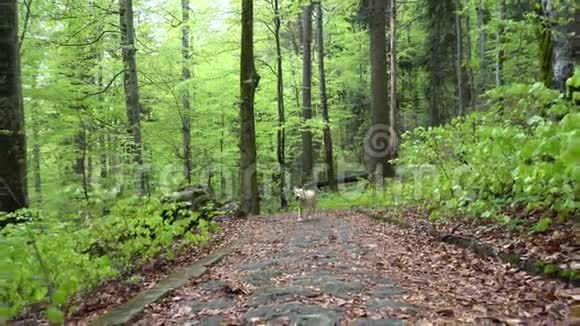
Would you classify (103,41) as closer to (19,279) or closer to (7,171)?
(7,171)

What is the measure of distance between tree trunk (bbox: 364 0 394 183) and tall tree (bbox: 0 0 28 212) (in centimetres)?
1158

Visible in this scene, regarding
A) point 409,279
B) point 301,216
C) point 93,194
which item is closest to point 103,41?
point 301,216

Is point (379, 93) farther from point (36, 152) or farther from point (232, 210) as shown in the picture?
point (36, 152)

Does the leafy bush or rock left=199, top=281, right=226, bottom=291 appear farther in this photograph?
rock left=199, top=281, right=226, bottom=291

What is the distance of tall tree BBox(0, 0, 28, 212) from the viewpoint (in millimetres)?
6688

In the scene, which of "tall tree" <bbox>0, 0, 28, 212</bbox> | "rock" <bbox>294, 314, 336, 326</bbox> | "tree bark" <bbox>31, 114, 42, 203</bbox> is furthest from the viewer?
"tree bark" <bbox>31, 114, 42, 203</bbox>

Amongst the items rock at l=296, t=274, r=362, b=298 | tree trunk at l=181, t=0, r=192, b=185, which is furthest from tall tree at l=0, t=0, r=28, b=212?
tree trunk at l=181, t=0, r=192, b=185

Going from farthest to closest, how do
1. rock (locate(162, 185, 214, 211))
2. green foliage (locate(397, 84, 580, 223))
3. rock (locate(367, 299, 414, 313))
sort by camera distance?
rock (locate(162, 185, 214, 211)) < green foliage (locate(397, 84, 580, 223)) < rock (locate(367, 299, 414, 313))

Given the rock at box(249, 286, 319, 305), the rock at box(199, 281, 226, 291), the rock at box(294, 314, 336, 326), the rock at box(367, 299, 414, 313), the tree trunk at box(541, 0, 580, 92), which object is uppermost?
the tree trunk at box(541, 0, 580, 92)

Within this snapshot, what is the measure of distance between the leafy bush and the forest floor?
51 cm

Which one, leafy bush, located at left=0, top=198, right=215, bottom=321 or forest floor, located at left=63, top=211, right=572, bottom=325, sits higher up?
leafy bush, located at left=0, top=198, right=215, bottom=321

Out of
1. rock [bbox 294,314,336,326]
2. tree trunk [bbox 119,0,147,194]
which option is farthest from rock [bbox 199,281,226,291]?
tree trunk [bbox 119,0,147,194]

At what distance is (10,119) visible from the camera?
6770 mm

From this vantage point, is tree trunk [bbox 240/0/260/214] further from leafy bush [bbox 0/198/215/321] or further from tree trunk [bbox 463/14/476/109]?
tree trunk [bbox 463/14/476/109]
